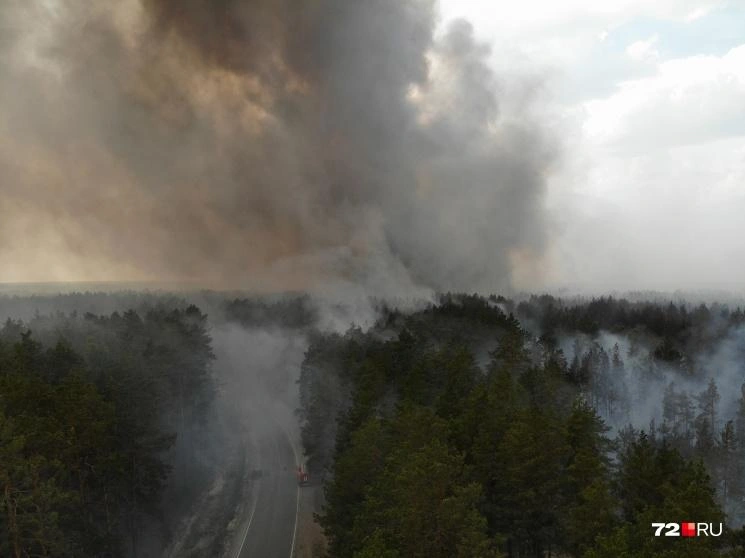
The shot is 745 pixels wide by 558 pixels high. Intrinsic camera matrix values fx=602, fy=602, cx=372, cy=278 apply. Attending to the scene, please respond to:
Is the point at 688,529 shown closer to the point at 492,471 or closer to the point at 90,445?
the point at 492,471

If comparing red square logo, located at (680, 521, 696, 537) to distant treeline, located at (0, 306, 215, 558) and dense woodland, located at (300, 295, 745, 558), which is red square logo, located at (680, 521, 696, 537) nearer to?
dense woodland, located at (300, 295, 745, 558)

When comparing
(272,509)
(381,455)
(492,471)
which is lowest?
(272,509)

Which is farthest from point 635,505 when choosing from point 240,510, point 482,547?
point 240,510

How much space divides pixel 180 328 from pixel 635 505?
51.2 meters

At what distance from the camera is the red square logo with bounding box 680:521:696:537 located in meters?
15.5

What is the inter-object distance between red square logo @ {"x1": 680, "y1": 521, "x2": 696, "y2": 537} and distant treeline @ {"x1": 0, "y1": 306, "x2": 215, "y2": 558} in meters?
20.5

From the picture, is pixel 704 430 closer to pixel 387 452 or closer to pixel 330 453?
pixel 330 453

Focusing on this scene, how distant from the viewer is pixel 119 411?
1315 inches

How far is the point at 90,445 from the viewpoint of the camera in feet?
92.1
